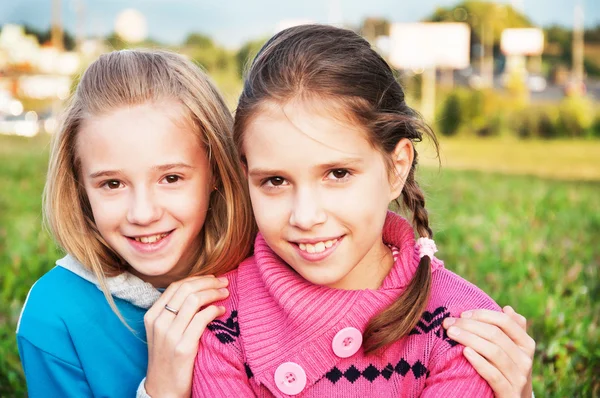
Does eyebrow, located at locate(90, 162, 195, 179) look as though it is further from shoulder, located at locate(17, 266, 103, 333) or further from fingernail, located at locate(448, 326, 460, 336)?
fingernail, located at locate(448, 326, 460, 336)

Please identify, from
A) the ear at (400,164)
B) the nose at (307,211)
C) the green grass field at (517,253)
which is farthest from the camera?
the green grass field at (517,253)

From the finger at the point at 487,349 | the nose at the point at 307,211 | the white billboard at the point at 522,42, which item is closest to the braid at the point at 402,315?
the finger at the point at 487,349

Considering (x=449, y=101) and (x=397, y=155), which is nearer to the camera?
(x=397, y=155)

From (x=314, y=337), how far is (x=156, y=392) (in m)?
0.54

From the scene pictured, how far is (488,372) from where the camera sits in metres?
1.87

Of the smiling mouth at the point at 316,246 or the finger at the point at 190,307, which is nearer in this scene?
the smiling mouth at the point at 316,246

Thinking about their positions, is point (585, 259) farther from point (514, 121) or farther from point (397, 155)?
point (514, 121)

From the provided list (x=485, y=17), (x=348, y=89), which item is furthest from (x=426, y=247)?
(x=485, y=17)

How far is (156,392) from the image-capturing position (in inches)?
84.4

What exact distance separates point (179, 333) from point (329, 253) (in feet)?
1.74

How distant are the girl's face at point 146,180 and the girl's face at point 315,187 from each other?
1.19 ft

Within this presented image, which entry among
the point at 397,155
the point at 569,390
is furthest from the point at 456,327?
the point at 569,390

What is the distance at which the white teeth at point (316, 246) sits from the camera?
193 cm

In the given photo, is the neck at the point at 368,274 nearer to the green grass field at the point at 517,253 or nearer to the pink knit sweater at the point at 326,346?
the pink knit sweater at the point at 326,346
